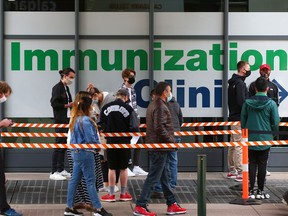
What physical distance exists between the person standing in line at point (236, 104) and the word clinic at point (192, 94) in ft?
2.46

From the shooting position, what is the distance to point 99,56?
1418 centimetres

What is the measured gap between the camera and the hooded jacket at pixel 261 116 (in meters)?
11.6

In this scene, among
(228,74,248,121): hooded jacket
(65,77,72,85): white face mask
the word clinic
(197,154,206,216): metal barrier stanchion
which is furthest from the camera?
the word clinic

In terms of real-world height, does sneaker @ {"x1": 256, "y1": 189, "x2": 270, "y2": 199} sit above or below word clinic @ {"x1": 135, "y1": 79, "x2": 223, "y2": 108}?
below

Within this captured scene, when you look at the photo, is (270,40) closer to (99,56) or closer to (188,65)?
(188,65)

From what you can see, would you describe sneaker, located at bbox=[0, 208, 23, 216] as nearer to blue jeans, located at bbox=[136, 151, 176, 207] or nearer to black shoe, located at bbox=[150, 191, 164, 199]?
blue jeans, located at bbox=[136, 151, 176, 207]

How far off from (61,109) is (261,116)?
3567mm

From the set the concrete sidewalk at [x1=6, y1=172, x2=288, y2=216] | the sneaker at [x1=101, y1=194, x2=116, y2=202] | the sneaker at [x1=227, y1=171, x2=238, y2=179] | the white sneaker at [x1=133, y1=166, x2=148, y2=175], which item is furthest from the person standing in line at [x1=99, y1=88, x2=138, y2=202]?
the sneaker at [x1=227, y1=171, x2=238, y2=179]

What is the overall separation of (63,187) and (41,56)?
2.63 metres

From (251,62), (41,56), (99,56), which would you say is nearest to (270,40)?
(251,62)

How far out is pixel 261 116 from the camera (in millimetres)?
11625

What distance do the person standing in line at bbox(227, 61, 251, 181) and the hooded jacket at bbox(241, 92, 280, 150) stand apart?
1.59 metres

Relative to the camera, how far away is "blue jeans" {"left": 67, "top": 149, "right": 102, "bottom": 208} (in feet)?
33.8

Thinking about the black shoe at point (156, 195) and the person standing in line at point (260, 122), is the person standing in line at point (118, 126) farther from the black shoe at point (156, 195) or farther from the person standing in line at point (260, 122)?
the person standing in line at point (260, 122)
